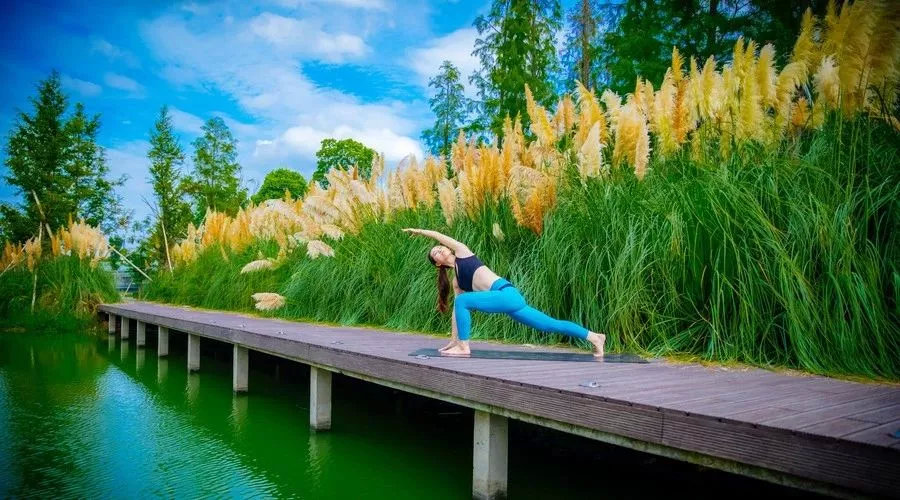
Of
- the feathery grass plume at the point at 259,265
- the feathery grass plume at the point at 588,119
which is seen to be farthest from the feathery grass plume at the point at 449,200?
the feathery grass plume at the point at 259,265

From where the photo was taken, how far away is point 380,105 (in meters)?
15.9

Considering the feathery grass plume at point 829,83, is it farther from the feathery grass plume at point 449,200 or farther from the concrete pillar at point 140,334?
the concrete pillar at point 140,334

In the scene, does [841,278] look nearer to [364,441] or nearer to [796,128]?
[796,128]

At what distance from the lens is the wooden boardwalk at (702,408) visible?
1.56 meters

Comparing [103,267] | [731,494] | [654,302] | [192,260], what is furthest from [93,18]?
[731,494]

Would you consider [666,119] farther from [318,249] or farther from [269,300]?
[269,300]

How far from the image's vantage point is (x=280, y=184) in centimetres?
3597

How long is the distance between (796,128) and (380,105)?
1296cm

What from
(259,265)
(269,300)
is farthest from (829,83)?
(259,265)

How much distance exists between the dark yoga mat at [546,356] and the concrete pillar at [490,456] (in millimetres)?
693

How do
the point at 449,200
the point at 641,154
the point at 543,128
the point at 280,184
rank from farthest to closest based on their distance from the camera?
the point at 280,184 < the point at 449,200 < the point at 543,128 < the point at 641,154

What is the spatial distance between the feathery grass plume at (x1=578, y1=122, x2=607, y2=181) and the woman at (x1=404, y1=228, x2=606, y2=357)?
1.19 m

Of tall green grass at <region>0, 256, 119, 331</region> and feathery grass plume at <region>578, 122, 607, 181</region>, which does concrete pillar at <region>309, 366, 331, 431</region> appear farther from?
tall green grass at <region>0, 256, 119, 331</region>

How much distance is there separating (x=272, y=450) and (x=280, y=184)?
33.7 m
